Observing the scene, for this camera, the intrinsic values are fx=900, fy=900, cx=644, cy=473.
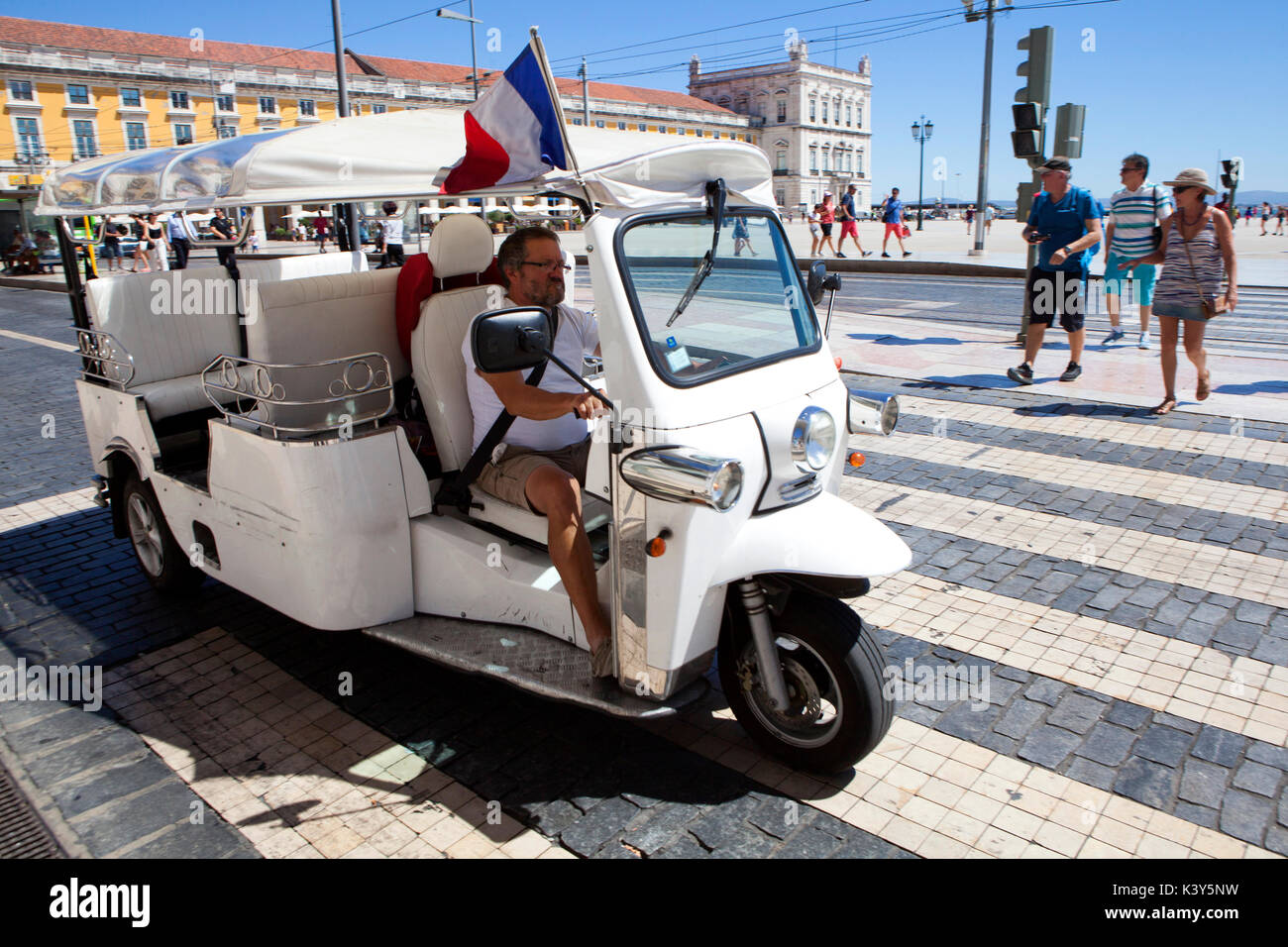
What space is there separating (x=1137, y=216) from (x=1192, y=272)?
201 cm

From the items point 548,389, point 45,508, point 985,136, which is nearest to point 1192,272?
point 548,389

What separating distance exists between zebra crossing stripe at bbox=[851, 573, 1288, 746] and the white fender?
4.67 feet

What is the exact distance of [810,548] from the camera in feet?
9.68

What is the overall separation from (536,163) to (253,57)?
281 ft

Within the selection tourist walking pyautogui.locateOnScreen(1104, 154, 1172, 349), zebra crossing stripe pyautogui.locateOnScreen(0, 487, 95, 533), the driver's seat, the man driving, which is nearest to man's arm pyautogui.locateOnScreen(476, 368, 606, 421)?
the man driving

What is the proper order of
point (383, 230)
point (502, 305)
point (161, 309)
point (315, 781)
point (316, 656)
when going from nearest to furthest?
point (315, 781), point (502, 305), point (316, 656), point (161, 309), point (383, 230)

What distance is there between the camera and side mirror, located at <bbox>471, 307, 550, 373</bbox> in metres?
2.72

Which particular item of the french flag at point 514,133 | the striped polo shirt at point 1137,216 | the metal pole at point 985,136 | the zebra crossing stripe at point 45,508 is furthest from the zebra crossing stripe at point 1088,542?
the metal pole at point 985,136

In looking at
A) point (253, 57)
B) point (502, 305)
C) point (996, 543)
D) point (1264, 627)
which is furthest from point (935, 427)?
point (253, 57)

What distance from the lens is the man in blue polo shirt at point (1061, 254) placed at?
828cm

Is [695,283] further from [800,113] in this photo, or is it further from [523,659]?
[800,113]

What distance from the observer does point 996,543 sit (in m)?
5.25

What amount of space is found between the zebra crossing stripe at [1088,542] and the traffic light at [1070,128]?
6.55 metres
